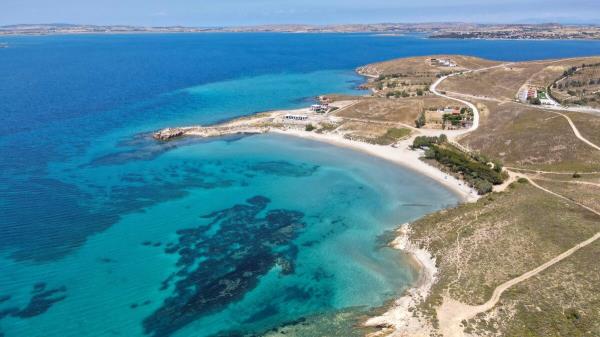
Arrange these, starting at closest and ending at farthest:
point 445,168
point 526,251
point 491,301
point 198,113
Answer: point 491,301, point 526,251, point 445,168, point 198,113

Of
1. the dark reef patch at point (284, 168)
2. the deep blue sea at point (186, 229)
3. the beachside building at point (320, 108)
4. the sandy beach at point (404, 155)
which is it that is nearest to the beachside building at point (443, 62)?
the beachside building at point (320, 108)

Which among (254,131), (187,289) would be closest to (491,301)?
(187,289)

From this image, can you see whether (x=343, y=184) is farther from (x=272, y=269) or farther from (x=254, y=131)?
(x=254, y=131)

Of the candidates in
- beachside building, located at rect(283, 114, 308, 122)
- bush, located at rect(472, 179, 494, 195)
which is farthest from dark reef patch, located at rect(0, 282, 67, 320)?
beachside building, located at rect(283, 114, 308, 122)

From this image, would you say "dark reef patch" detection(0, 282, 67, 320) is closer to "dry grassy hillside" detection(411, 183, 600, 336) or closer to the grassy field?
"dry grassy hillside" detection(411, 183, 600, 336)

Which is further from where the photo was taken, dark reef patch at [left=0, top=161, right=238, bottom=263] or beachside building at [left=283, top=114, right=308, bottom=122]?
beachside building at [left=283, top=114, right=308, bottom=122]

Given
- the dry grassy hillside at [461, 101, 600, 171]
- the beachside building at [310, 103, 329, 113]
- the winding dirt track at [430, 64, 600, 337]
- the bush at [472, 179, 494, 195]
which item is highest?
the beachside building at [310, 103, 329, 113]
